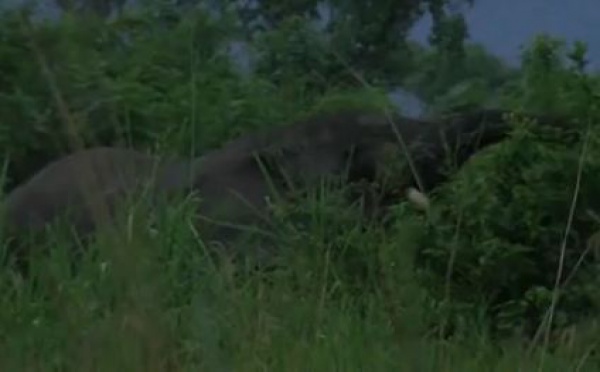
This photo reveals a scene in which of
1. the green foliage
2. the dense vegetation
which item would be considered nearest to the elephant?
the dense vegetation

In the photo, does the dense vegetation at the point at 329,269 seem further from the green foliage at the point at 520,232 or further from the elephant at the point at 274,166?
the elephant at the point at 274,166

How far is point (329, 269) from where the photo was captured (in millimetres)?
4824

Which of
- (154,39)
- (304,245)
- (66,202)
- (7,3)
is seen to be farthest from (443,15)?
(304,245)

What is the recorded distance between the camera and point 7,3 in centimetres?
815

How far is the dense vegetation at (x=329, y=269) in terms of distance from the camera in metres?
3.59

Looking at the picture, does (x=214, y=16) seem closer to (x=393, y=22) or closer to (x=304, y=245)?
(x=393, y=22)

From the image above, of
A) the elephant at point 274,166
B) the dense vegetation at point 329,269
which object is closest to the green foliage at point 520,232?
the dense vegetation at point 329,269

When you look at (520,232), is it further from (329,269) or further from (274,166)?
(274,166)

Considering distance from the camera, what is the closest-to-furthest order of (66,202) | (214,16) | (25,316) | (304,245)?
→ (25,316) < (304,245) < (66,202) < (214,16)

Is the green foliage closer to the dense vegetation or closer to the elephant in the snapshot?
the dense vegetation

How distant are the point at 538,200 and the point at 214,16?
5970 mm

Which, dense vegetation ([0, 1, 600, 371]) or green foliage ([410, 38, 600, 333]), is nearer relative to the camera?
dense vegetation ([0, 1, 600, 371])

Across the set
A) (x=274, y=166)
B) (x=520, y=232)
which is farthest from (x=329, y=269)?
(x=274, y=166)

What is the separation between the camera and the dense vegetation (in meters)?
3.59
